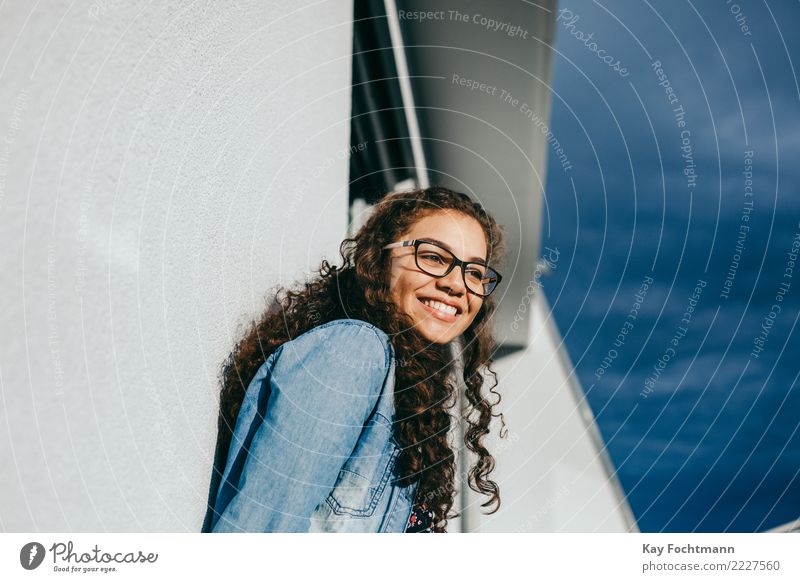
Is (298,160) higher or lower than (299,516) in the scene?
higher

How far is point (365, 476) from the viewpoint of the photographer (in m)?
0.84

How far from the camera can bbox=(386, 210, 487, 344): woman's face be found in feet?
3.17

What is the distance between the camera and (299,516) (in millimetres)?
750

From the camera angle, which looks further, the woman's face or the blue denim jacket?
the woman's face

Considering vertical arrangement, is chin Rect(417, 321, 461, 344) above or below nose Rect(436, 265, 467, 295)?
below

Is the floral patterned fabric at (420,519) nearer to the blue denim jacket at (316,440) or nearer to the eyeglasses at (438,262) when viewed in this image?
the blue denim jacket at (316,440)

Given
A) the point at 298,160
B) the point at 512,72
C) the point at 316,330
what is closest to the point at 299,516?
the point at 316,330

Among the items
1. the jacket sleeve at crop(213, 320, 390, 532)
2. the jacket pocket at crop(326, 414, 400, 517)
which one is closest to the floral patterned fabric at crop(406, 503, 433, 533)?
the jacket pocket at crop(326, 414, 400, 517)

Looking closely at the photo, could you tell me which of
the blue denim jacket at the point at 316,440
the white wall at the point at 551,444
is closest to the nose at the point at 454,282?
the blue denim jacket at the point at 316,440

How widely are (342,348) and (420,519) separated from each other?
1.18 ft

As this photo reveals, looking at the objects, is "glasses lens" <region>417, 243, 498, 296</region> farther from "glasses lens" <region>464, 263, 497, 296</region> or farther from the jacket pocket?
the jacket pocket

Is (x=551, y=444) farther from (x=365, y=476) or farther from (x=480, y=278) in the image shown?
→ (x=365, y=476)
